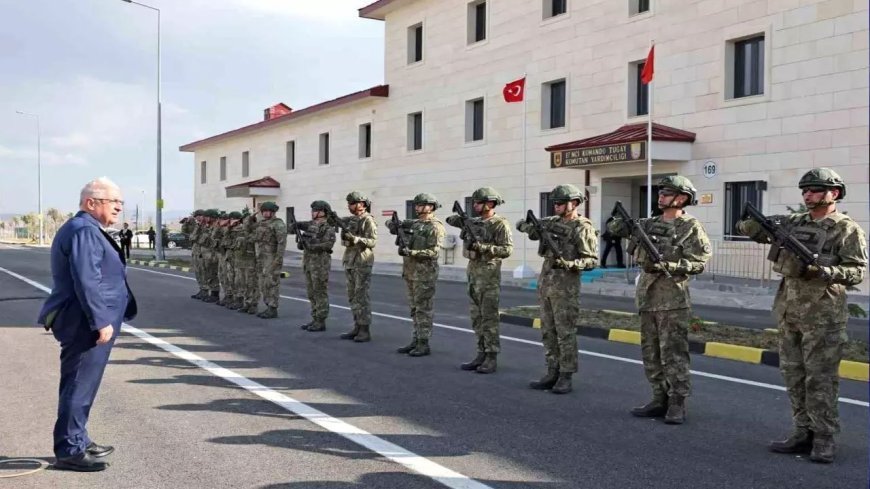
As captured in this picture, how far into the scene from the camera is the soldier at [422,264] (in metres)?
8.95

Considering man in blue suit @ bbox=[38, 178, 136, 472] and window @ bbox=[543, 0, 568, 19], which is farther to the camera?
window @ bbox=[543, 0, 568, 19]

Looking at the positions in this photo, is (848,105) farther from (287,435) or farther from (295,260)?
(295,260)

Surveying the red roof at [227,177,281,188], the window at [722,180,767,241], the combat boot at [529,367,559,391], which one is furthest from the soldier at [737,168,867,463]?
the red roof at [227,177,281,188]

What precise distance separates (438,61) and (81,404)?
24.3 meters

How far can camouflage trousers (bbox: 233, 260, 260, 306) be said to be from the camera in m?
13.2

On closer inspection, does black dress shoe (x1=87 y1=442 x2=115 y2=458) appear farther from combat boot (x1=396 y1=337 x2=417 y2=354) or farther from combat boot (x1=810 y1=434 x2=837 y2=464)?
combat boot (x1=810 y1=434 x2=837 y2=464)

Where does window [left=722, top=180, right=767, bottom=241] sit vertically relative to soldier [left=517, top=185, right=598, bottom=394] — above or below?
above

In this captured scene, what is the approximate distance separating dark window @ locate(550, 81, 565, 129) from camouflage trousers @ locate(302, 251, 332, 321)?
1338 centimetres

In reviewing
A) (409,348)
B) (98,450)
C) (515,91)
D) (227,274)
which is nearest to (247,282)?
(227,274)

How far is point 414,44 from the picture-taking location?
1171 inches

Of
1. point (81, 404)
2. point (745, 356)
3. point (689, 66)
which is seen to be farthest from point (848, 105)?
point (81, 404)

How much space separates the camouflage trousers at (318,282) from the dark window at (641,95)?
1208 cm

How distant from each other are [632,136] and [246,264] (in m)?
10.2

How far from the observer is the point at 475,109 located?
2652 centimetres
